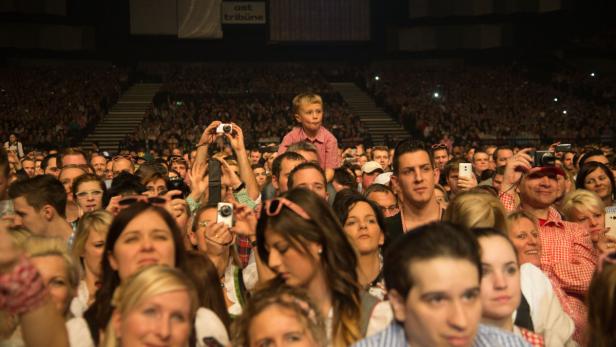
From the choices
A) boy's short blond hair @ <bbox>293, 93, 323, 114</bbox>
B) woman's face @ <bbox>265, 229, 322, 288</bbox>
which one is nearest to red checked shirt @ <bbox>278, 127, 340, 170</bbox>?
boy's short blond hair @ <bbox>293, 93, 323, 114</bbox>

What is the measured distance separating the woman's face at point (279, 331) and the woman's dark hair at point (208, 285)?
797 millimetres

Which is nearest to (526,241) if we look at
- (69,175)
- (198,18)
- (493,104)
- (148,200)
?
(148,200)

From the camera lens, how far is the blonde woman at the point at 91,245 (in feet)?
14.9

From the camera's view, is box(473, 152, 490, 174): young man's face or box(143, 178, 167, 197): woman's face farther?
box(473, 152, 490, 174): young man's face

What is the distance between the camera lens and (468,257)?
2895 millimetres

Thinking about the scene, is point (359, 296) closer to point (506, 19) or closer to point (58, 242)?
point (58, 242)

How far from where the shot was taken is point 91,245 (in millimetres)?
4648

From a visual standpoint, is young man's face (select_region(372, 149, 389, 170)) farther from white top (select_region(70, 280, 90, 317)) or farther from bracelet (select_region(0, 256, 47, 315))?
bracelet (select_region(0, 256, 47, 315))

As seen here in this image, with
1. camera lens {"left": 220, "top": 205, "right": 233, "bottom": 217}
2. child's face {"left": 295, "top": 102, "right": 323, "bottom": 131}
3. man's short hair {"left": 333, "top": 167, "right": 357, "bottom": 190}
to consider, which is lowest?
man's short hair {"left": 333, "top": 167, "right": 357, "bottom": 190}

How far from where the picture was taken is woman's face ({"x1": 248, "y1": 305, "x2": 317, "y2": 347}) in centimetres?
319

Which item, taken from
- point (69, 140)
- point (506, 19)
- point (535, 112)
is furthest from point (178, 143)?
point (506, 19)

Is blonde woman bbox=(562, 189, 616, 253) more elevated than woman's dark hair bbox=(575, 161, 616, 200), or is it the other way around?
woman's dark hair bbox=(575, 161, 616, 200)

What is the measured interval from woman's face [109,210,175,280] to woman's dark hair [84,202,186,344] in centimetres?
3

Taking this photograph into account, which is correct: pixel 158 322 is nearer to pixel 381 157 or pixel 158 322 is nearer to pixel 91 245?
pixel 91 245
